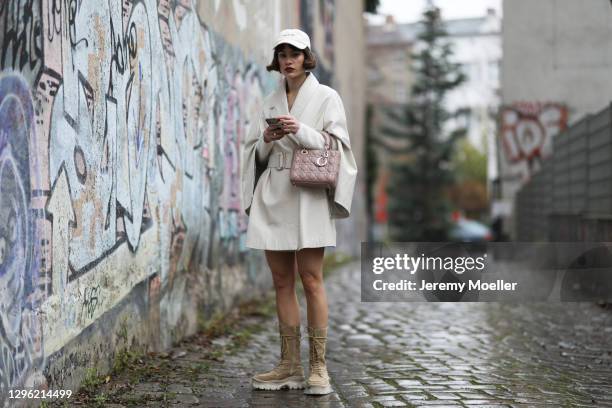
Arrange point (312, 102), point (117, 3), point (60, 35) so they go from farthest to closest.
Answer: point (117, 3)
point (312, 102)
point (60, 35)

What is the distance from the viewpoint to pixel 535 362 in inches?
240

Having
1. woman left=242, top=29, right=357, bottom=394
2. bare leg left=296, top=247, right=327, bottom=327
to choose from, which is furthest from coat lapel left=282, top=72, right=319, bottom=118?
bare leg left=296, top=247, right=327, bottom=327

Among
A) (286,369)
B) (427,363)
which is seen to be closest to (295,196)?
(286,369)

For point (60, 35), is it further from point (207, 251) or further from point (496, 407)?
point (207, 251)

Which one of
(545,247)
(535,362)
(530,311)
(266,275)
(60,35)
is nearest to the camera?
(60,35)

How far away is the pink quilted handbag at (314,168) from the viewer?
4.76m

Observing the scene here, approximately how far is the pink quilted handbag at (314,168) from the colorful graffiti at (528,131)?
19.7m

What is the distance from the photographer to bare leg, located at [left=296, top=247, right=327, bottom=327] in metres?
4.97

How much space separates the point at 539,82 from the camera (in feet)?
77.8

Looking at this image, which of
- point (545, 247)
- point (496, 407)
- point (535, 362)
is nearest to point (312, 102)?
point (496, 407)

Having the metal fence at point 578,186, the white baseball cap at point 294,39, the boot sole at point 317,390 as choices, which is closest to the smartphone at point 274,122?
the white baseball cap at point 294,39

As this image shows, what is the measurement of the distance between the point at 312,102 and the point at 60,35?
1.32 m

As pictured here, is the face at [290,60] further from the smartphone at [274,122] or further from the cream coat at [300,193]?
the smartphone at [274,122]

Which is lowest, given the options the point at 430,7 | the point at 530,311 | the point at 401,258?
the point at 530,311
